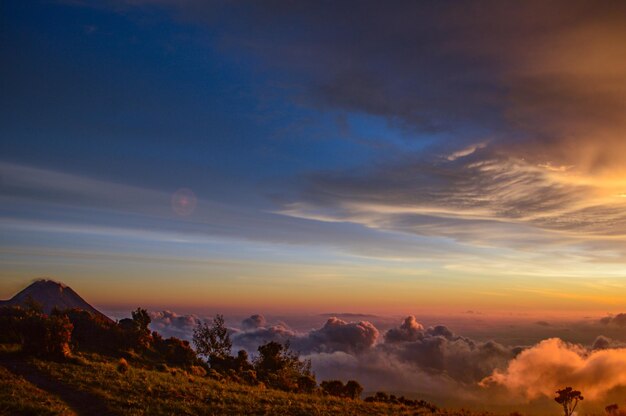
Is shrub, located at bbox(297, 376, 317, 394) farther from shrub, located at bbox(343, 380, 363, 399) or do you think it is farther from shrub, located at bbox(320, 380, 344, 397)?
shrub, located at bbox(343, 380, 363, 399)

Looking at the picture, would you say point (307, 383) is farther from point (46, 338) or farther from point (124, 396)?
point (124, 396)

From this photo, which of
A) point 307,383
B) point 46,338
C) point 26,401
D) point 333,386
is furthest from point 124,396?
point 333,386

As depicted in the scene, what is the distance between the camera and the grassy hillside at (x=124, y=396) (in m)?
22.9

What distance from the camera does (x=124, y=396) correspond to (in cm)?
2603

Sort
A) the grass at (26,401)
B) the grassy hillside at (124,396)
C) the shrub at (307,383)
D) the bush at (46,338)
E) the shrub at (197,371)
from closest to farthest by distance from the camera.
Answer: the grass at (26,401) → the grassy hillside at (124,396) → the bush at (46,338) → the shrub at (197,371) → the shrub at (307,383)

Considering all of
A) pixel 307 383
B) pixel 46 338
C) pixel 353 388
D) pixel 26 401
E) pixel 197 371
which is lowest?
pixel 353 388

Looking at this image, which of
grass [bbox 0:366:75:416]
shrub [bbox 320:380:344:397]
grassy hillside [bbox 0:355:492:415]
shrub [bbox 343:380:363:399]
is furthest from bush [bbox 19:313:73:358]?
shrub [bbox 343:380:363:399]

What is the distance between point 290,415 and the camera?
27.0m

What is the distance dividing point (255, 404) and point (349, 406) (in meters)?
9.15

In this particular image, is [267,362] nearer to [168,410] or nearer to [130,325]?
[130,325]

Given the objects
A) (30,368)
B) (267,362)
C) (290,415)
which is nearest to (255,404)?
(290,415)

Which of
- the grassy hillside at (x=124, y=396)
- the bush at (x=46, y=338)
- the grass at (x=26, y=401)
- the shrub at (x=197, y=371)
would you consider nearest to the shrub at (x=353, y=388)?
the shrub at (x=197, y=371)

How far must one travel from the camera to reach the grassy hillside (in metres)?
22.9

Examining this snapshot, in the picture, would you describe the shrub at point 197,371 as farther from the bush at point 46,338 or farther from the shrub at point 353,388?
the shrub at point 353,388
